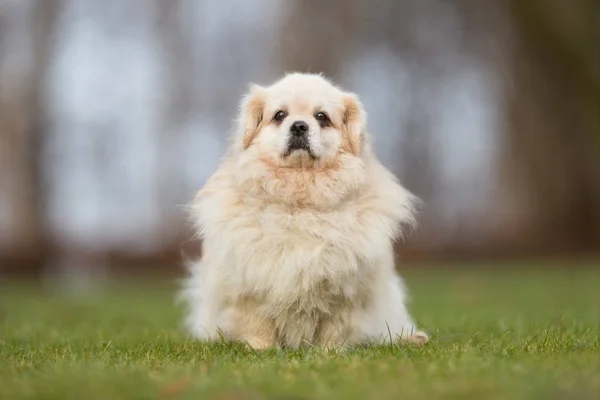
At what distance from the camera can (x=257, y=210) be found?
490 centimetres

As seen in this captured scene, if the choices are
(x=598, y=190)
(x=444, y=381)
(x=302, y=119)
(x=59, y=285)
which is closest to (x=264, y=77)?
(x=59, y=285)

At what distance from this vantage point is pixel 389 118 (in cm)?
2148

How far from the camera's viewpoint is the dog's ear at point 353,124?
5070 mm

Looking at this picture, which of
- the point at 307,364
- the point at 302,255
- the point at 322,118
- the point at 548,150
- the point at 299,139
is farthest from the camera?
the point at 548,150

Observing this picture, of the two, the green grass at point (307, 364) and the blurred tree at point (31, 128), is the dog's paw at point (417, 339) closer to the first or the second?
the green grass at point (307, 364)

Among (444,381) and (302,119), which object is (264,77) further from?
(444,381)

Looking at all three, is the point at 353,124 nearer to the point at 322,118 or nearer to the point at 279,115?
the point at 322,118

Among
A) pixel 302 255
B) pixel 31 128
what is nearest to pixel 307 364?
pixel 302 255

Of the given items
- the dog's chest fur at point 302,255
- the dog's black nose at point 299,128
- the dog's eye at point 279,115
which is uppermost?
the dog's eye at point 279,115

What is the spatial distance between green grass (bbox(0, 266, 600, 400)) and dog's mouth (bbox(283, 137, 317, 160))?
1.19m

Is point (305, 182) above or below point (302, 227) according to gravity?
above

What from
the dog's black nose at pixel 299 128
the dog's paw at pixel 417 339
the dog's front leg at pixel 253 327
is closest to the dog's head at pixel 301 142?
the dog's black nose at pixel 299 128

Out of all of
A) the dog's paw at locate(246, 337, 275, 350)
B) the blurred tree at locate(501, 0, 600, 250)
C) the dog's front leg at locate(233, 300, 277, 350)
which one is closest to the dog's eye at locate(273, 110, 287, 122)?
the dog's front leg at locate(233, 300, 277, 350)

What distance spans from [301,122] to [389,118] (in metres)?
16.8
